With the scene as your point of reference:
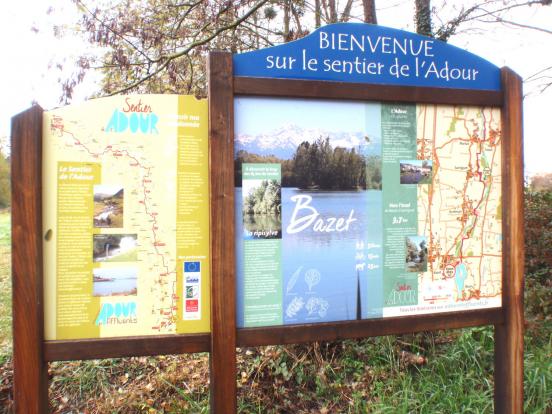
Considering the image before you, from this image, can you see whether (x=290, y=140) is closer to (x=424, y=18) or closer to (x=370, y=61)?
(x=370, y=61)

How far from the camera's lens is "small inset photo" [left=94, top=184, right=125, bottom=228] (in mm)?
2066

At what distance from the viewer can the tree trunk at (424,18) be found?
15.8ft

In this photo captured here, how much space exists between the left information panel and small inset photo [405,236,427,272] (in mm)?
1163

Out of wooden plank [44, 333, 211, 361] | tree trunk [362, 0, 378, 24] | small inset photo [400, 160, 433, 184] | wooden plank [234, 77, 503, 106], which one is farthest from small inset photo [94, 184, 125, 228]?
tree trunk [362, 0, 378, 24]

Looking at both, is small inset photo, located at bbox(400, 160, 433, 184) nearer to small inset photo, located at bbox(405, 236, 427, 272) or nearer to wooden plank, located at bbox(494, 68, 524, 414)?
small inset photo, located at bbox(405, 236, 427, 272)

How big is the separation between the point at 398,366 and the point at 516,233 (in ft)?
5.95

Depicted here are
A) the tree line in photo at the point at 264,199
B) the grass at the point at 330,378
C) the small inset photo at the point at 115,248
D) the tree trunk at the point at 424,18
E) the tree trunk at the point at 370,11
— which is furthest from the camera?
the tree trunk at the point at 424,18

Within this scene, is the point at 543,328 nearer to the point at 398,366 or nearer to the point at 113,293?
the point at 398,366

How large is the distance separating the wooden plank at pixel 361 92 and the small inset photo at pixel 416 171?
0.36m

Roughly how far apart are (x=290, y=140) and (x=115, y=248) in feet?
3.52

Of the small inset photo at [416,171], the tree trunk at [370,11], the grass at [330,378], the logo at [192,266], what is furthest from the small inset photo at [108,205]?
the tree trunk at [370,11]

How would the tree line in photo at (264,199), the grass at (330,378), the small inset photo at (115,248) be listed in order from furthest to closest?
the grass at (330,378), the tree line in photo at (264,199), the small inset photo at (115,248)

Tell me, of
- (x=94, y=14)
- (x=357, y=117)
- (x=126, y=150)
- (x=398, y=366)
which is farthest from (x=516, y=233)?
(x=94, y=14)

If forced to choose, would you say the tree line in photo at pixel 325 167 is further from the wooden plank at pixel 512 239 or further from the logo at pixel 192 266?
the wooden plank at pixel 512 239
